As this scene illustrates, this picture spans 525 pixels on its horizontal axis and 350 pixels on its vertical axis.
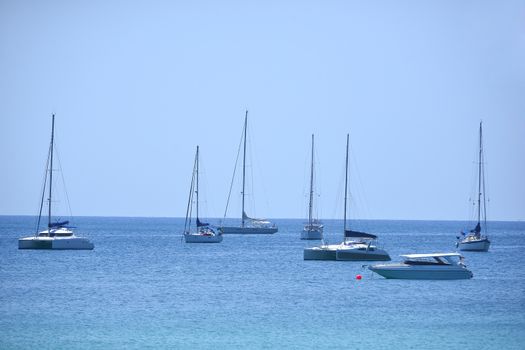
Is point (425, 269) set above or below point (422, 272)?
above

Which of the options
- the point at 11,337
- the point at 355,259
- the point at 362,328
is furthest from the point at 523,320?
the point at 355,259

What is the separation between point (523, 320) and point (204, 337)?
56.1 ft

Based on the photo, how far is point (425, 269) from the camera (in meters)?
70.4

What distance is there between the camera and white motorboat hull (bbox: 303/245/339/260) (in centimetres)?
9088

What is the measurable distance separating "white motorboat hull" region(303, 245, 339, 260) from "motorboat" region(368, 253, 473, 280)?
18403 millimetres

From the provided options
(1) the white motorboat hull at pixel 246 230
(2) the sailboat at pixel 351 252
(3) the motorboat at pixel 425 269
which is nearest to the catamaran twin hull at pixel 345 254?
(2) the sailboat at pixel 351 252

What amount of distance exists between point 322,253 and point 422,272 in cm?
2247

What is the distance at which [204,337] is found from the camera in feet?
149

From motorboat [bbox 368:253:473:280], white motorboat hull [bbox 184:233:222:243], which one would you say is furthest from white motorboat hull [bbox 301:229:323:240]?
motorboat [bbox 368:253:473:280]

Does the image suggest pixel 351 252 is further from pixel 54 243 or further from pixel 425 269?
pixel 54 243

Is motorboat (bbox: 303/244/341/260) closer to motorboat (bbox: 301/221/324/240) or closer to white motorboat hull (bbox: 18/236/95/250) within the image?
white motorboat hull (bbox: 18/236/95/250)

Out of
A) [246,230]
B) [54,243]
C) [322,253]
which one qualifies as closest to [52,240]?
[54,243]

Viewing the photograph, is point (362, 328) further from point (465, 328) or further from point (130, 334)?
point (130, 334)

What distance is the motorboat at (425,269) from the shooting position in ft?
231
